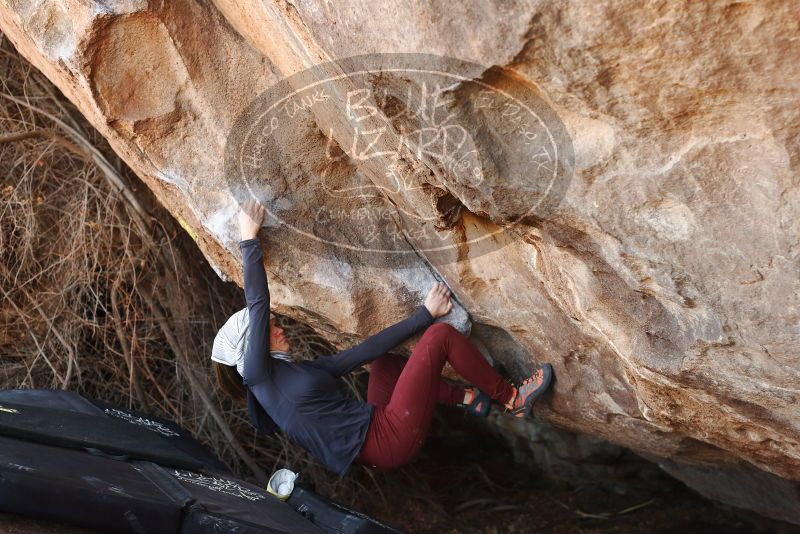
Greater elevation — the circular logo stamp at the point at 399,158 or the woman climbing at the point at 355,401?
the circular logo stamp at the point at 399,158

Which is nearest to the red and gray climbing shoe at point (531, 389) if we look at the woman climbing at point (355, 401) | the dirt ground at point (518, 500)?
the woman climbing at point (355, 401)

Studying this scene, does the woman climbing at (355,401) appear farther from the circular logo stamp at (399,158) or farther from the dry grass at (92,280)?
the dry grass at (92,280)

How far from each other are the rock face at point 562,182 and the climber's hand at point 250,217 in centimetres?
4

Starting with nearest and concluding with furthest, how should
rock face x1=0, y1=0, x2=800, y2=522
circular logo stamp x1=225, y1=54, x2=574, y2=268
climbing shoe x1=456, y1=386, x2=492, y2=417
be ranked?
1. rock face x1=0, y1=0, x2=800, y2=522
2. circular logo stamp x1=225, y1=54, x2=574, y2=268
3. climbing shoe x1=456, y1=386, x2=492, y2=417

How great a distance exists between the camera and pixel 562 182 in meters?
1.67

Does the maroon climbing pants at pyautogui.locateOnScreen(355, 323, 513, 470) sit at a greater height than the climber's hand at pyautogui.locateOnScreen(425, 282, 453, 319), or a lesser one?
lesser

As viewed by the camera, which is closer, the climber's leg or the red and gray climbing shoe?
the red and gray climbing shoe

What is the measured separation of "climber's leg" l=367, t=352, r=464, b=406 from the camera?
2.74 m

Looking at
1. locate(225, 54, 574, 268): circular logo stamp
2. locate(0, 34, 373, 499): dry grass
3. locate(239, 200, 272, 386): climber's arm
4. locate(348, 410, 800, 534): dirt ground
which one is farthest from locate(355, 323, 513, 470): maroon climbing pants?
locate(348, 410, 800, 534): dirt ground

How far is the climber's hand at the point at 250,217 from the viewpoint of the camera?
2.32m

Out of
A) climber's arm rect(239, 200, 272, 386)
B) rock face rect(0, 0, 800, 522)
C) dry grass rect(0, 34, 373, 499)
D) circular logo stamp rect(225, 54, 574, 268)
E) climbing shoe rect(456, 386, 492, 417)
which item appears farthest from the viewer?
dry grass rect(0, 34, 373, 499)

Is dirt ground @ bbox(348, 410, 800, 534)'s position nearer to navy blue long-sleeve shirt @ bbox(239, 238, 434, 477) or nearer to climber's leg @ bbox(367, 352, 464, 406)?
climber's leg @ bbox(367, 352, 464, 406)

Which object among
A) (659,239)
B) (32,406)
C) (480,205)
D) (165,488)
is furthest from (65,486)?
(659,239)

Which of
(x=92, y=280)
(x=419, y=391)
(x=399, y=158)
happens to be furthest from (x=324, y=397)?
(x=92, y=280)
